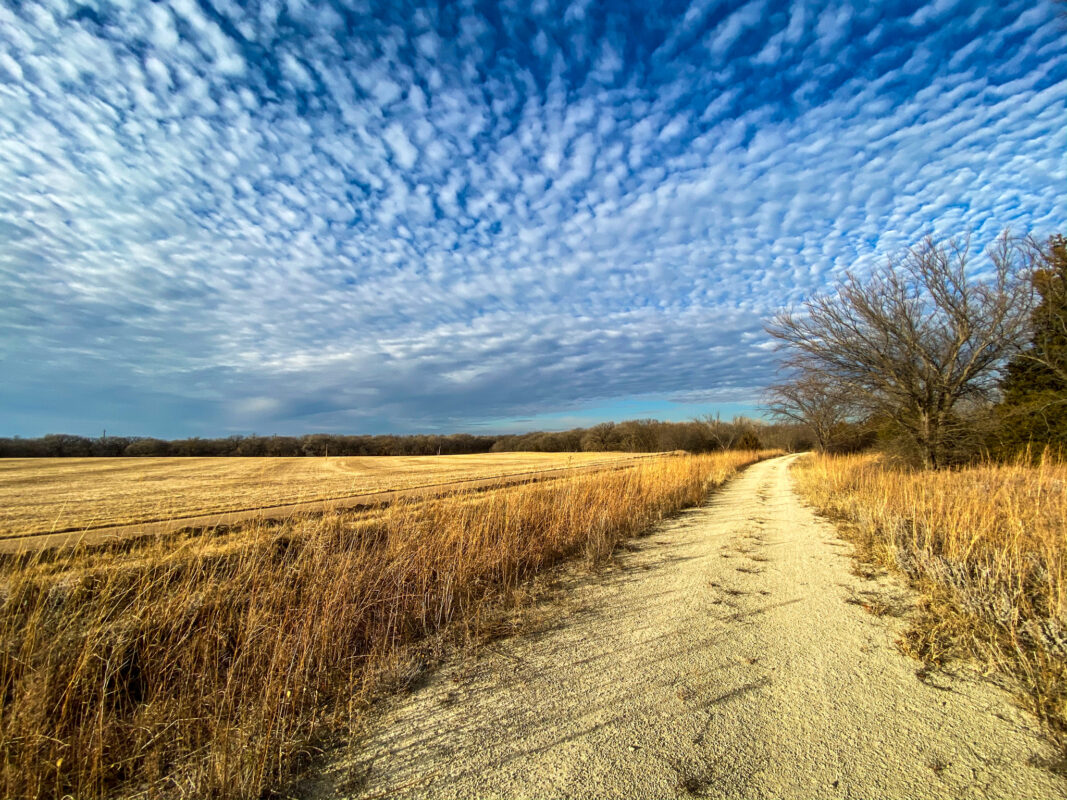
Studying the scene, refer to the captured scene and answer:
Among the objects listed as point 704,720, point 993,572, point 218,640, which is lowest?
point 704,720

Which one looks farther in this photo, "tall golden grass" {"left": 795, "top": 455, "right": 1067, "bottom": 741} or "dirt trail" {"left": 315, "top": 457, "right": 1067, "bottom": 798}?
"tall golden grass" {"left": 795, "top": 455, "right": 1067, "bottom": 741}

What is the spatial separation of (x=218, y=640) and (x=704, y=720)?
3.85m

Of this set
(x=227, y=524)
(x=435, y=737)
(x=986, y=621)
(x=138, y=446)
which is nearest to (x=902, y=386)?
(x=986, y=621)

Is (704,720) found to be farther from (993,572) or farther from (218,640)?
(993,572)

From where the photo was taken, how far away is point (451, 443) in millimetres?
78562

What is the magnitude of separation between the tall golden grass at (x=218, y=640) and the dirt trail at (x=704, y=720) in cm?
67

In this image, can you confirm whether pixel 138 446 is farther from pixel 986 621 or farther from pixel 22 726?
pixel 986 621

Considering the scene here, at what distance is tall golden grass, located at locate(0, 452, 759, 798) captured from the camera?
249cm

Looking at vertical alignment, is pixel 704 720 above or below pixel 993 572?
below

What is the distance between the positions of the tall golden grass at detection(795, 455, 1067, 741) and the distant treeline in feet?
133

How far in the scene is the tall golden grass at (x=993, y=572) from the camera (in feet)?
10.3

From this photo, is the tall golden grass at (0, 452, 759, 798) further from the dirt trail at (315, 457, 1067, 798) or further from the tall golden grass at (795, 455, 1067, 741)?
the tall golden grass at (795, 455, 1067, 741)

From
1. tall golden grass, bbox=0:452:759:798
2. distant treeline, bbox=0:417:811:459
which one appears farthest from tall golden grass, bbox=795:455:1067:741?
distant treeline, bbox=0:417:811:459

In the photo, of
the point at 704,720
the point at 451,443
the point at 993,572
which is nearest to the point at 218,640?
the point at 704,720
